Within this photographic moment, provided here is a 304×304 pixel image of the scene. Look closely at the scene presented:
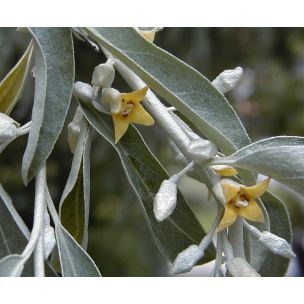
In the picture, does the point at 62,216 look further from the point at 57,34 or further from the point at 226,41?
the point at 226,41

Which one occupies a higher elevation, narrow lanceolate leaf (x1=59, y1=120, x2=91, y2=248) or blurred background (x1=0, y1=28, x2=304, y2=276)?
narrow lanceolate leaf (x1=59, y1=120, x2=91, y2=248)

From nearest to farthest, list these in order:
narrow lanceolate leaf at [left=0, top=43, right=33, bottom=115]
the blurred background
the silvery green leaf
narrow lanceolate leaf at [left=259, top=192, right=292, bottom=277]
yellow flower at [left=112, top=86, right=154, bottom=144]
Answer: the silvery green leaf
yellow flower at [left=112, top=86, right=154, bottom=144]
narrow lanceolate leaf at [left=0, top=43, right=33, bottom=115]
narrow lanceolate leaf at [left=259, top=192, right=292, bottom=277]
the blurred background

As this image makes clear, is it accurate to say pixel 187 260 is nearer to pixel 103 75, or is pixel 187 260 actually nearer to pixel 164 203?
pixel 164 203

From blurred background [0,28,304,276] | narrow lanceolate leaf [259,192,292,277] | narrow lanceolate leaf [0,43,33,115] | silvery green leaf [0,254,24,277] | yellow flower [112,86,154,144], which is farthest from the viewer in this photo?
blurred background [0,28,304,276]

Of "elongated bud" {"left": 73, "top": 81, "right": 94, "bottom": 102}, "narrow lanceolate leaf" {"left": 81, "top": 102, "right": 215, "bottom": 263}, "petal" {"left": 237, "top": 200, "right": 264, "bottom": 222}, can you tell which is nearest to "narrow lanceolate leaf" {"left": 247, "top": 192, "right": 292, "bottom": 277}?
"narrow lanceolate leaf" {"left": 81, "top": 102, "right": 215, "bottom": 263}

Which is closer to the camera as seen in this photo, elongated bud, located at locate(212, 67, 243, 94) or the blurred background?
elongated bud, located at locate(212, 67, 243, 94)

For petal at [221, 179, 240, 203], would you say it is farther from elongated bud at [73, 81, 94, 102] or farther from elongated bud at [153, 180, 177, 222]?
elongated bud at [73, 81, 94, 102]

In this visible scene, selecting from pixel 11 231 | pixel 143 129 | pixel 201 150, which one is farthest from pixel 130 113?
pixel 143 129
